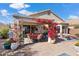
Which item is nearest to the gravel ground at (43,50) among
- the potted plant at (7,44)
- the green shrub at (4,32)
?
the potted plant at (7,44)

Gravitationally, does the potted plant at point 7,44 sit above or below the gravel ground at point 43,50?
above

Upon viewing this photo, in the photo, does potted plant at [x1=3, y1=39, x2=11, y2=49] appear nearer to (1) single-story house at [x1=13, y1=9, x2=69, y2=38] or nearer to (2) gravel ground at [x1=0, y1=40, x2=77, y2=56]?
(2) gravel ground at [x1=0, y1=40, x2=77, y2=56]

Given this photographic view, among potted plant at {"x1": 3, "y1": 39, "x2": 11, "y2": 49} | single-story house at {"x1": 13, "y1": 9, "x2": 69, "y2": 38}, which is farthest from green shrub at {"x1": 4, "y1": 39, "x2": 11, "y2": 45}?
single-story house at {"x1": 13, "y1": 9, "x2": 69, "y2": 38}

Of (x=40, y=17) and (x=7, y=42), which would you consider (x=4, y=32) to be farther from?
(x=40, y=17)

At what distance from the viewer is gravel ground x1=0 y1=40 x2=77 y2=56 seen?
3.09 m

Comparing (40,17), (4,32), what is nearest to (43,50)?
(40,17)

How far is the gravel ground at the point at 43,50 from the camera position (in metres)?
3.09

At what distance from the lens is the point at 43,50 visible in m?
3.10

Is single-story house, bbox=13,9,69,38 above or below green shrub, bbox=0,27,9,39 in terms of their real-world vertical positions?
above

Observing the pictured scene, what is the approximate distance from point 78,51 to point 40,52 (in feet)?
1.53

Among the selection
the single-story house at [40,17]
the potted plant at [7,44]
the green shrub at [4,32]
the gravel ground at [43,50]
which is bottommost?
the gravel ground at [43,50]

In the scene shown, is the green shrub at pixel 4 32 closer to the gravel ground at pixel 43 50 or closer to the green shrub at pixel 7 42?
the green shrub at pixel 7 42

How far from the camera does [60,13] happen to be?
309 centimetres

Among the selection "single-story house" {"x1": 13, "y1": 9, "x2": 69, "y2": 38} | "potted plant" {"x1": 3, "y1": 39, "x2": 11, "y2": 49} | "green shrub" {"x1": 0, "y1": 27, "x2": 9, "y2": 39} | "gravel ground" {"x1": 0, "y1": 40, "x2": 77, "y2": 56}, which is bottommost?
"gravel ground" {"x1": 0, "y1": 40, "x2": 77, "y2": 56}
